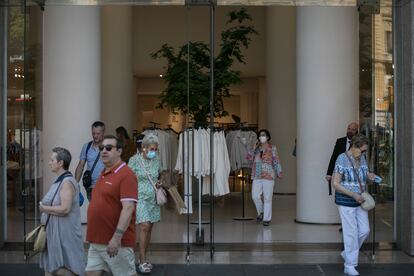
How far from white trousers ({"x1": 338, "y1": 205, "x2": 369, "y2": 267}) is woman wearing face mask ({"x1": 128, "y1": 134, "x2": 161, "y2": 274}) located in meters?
2.28

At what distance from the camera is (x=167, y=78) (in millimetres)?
13344

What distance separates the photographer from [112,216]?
596 cm

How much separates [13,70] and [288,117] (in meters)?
9.42

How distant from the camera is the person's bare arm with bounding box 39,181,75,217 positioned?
612 cm

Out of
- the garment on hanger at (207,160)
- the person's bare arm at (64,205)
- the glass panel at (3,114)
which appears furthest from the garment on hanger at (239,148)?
the person's bare arm at (64,205)

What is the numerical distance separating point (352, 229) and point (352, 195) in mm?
428

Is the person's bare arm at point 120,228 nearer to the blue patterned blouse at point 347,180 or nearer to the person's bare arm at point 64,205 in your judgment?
the person's bare arm at point 64,205

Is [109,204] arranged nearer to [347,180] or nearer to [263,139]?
[347,180]

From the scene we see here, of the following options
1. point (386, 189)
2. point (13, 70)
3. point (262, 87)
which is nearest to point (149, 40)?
Answer: point (262, 87)

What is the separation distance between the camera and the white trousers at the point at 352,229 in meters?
8.41

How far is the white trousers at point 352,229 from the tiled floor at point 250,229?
177 cm

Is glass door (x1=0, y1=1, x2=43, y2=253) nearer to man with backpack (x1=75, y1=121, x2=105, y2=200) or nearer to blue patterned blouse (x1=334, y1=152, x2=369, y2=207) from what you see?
man with backpack (x1=75, y1=121, x2=105, y2=200)

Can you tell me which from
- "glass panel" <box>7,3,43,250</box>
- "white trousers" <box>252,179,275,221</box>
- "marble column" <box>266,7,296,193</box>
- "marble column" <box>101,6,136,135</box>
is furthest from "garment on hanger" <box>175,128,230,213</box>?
Result: "marble column" <box>266,7,296,193</box>

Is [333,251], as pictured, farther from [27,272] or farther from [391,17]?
[27,272]
